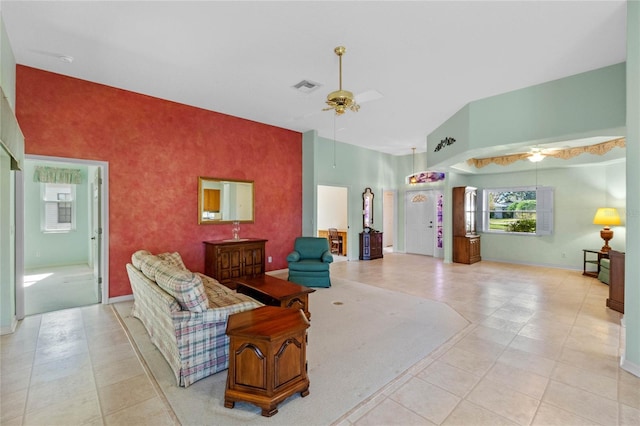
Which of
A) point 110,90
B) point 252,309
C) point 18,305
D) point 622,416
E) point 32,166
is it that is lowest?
point 622,416

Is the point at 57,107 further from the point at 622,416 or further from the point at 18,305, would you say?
the point at 622,416

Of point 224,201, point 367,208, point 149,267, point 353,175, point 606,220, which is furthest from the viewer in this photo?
point 367,208

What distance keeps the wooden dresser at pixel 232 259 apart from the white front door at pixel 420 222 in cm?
555

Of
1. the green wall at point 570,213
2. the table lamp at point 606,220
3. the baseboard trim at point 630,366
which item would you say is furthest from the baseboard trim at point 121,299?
the table lamp at point 606,220

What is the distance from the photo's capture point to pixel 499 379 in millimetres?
2436

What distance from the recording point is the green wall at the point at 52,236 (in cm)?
666

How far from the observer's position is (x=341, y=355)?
2818mm

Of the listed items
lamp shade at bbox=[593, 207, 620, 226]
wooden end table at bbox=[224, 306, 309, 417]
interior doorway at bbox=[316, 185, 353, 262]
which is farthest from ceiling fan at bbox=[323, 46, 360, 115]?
lamp shade at bbox=[593, 207, 620, 226]

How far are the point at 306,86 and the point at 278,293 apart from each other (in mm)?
2931

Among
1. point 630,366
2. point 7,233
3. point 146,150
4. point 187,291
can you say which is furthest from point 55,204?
point 630,366

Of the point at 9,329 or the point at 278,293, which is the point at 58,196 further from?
the point at 278,293

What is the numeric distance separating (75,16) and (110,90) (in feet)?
5.63

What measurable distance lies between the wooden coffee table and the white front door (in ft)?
20.7

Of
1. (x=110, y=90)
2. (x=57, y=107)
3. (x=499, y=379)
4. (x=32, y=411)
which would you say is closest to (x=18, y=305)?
(x=32, y=411)
